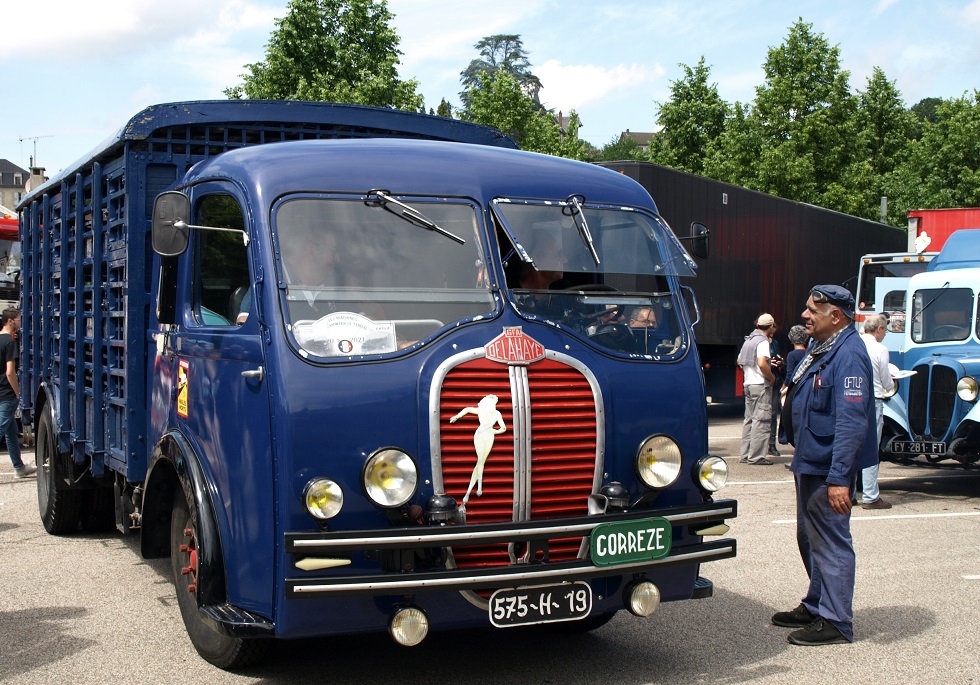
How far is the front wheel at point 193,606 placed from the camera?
5.22 meters

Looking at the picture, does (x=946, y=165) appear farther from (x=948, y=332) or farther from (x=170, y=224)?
(x=170, y=224)

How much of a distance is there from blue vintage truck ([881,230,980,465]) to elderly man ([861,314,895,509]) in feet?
2.22

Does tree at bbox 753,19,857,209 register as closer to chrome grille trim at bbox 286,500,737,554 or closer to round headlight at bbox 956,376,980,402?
round headlight at bbox 956,376,980,402

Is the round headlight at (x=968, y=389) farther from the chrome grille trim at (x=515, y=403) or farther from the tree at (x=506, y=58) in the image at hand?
the tree at (x=506, y=58)

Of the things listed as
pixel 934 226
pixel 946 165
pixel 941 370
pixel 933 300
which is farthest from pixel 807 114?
pixel 941 370

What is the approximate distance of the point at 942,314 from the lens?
12.9 m

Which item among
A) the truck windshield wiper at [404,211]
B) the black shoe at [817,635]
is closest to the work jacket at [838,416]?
the black shoe at [817,635]

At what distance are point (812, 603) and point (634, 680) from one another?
143cm

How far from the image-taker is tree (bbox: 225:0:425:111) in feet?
90.2

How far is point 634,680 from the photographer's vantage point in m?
5.36

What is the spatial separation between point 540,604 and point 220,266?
2.29 metres

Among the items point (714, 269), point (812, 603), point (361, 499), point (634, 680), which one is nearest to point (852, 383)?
point (812, 603)

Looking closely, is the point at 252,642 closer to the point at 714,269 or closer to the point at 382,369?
the point at 382,369

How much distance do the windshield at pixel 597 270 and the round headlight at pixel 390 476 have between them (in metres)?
0.99
